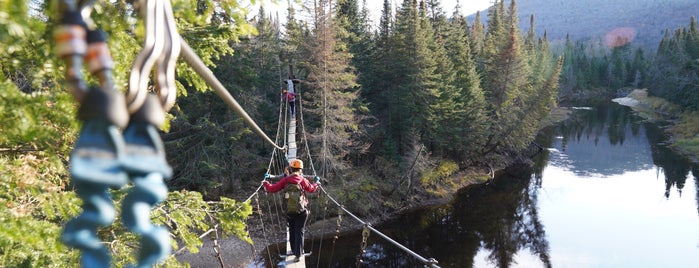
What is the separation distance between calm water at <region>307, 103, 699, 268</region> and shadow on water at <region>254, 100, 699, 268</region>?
4 cm

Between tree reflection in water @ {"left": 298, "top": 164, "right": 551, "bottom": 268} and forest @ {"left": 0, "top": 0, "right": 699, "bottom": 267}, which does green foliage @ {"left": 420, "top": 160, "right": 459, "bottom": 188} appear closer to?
forest @ {"left": 0, "top": 0, "right": 699, "bottom": 267}

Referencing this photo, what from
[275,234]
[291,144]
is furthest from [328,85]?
[275,234]

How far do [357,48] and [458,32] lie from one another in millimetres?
9149

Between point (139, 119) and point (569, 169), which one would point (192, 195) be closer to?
point (139, 119)

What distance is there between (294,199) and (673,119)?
52.5 metres

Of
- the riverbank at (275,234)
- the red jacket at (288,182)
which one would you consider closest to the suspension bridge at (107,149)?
the red jacket at (288,182)

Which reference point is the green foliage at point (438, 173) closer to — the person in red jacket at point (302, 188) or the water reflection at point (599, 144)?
the water reflection at point (599, 144)

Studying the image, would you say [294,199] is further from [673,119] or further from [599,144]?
[673,119]

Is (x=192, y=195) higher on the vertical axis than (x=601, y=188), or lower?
higher

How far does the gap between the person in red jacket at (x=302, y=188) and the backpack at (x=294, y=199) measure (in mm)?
44

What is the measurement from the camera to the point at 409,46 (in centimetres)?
2327

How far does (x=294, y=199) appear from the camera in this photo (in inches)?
237

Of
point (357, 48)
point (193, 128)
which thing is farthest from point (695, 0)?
point (193, 128)

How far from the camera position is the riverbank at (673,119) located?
31.6 metres
